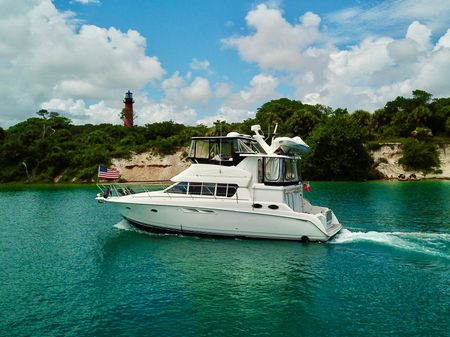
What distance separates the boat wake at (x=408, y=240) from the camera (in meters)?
20.2

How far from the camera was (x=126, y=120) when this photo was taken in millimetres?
100438

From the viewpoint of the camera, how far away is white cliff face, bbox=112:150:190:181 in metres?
77.5

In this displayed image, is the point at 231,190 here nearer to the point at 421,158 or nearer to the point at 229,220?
the point at 229,220

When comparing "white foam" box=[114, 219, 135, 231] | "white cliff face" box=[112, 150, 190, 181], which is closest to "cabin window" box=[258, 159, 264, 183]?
"white foam" box=[114, 219, 135, 231]

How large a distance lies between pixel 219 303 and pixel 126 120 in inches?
3579

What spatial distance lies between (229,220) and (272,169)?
3622 mm

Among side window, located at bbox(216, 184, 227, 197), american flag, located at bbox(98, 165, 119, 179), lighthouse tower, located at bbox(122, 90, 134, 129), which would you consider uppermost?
lighthouse tower, located at bbox(122, 90, 134, 129)

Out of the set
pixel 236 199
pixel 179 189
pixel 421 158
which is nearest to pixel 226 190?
pixel 236 199

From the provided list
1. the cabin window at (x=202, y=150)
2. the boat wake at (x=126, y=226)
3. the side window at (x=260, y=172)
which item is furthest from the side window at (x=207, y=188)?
the boat wake at (x=126, y=226)

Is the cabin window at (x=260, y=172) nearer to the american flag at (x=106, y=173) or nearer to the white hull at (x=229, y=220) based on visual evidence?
the white hull at (x=229, y=220)

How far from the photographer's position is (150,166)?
78.4 meters

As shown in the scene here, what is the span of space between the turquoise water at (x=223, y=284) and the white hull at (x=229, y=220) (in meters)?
0.59

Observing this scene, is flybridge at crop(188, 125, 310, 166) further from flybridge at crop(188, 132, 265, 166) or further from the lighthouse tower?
the lighthouse tower

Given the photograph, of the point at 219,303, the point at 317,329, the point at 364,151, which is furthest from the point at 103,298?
the point at 364,151
